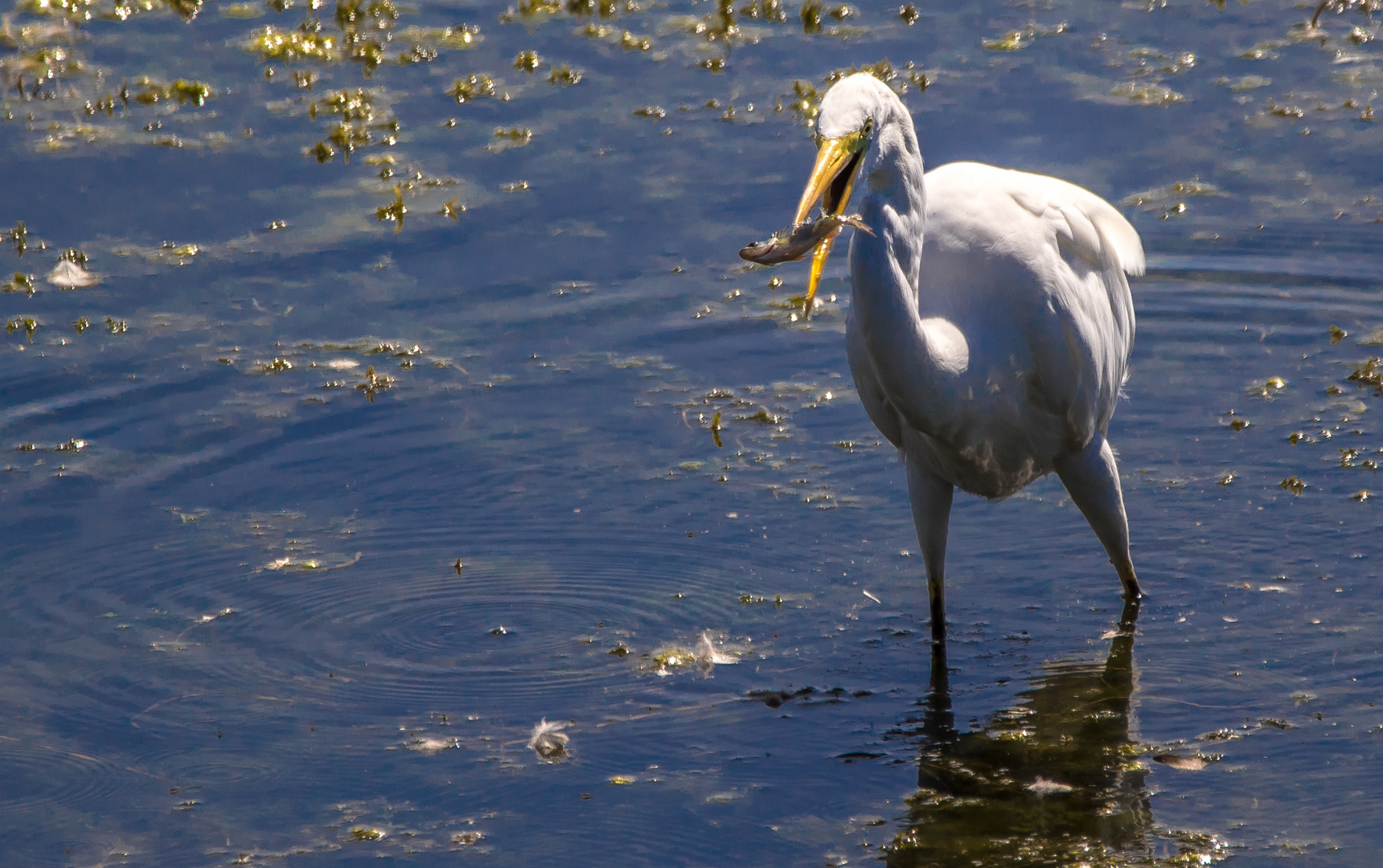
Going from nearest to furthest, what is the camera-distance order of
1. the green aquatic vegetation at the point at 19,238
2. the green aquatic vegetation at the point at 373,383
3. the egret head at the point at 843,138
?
the egret head at the point at 843,138 < the green aquatic vegetation at the point at 373,383 < the green aquatic vegetation at the point at 19,238

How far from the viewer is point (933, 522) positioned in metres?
5.13

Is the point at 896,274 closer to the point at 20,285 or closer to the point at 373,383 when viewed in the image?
the point at 373,383

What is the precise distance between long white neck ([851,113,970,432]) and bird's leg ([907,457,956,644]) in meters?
0.86

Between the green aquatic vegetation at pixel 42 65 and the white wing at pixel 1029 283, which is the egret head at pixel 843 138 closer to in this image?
the white wing at pixel 1029 283

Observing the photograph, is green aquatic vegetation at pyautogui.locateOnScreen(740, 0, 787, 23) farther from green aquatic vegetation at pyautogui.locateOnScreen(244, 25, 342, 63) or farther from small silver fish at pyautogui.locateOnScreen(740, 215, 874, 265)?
small silver fish at pyautogui.locateOnScreen(740, 215, 874, 265)

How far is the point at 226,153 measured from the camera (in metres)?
8.97

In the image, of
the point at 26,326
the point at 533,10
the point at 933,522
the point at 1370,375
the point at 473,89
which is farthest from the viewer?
the point at 533,10

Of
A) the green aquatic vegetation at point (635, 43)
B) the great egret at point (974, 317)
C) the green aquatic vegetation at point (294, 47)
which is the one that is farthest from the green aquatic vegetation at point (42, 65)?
the great egret at point (974, 317)

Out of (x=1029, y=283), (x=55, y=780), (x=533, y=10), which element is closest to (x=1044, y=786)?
(x=1029, y=283)

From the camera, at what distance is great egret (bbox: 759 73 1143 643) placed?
3.76 metres

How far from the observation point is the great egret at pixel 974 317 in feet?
12.3

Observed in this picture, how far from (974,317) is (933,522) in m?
0.80

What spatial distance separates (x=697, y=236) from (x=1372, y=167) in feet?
11.5

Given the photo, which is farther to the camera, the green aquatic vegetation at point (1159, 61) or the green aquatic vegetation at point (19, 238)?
the green aquatic vegetation at point (1159, 61)
